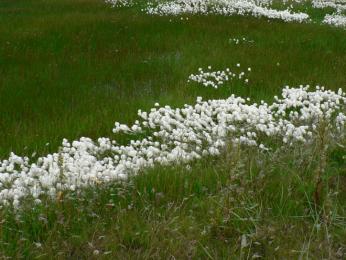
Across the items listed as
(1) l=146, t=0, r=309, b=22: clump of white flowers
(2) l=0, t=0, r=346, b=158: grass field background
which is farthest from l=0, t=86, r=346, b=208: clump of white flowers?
(1) l=146, t=0, r=309, b=22: clump of white flowers

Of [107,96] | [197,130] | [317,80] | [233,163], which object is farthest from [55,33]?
[233,163]

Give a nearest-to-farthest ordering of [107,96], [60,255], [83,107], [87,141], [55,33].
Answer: [60,255] → [87,141] → [83,107] → [107,96] → [55,33]

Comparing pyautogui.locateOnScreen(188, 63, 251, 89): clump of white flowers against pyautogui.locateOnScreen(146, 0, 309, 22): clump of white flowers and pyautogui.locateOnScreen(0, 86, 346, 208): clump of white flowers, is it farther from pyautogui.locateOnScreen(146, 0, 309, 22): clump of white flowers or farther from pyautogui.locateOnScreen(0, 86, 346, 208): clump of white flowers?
pyautogui.locateOnScreen(146, 0, 309, 22): clump of white flowers

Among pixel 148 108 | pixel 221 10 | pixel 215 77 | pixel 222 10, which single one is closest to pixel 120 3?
pixel 222 10

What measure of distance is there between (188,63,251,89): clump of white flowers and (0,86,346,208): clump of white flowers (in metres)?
1.72

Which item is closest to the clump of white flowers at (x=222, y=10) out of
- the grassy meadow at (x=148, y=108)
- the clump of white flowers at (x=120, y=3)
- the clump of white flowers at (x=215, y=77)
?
the grassy meadow at (x=148, y=108)

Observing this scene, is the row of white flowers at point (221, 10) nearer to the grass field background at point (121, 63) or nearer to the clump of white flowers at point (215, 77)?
the grass field background at point (121, 63)

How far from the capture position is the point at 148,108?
310 inches

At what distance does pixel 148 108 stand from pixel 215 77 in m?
2.34

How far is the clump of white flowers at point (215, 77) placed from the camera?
9367mm

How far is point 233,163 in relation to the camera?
4539mm

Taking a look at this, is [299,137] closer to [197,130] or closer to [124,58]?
Result: [197,130]

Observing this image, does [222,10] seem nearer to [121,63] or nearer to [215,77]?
[121,63]

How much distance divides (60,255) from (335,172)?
3.22 metres
